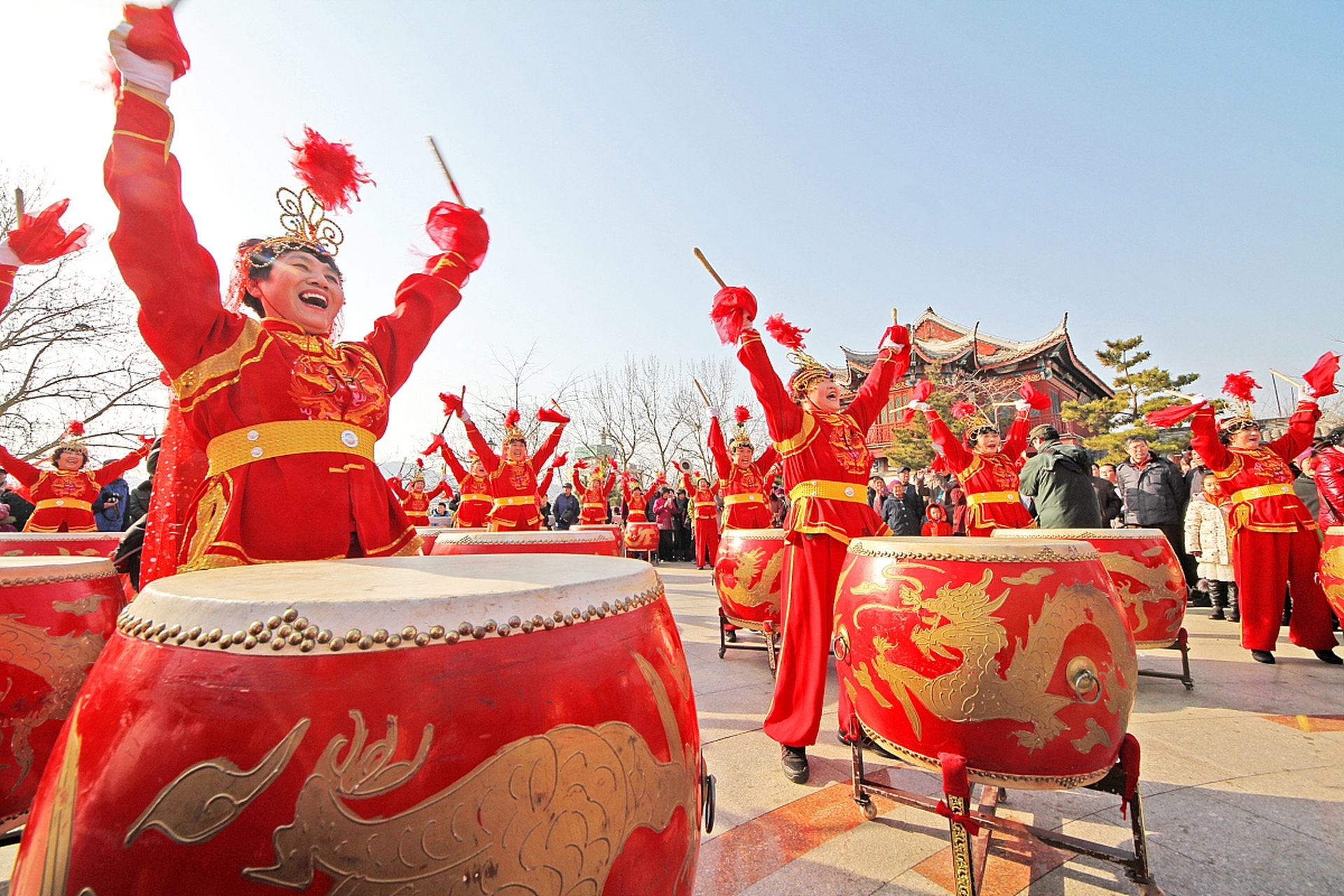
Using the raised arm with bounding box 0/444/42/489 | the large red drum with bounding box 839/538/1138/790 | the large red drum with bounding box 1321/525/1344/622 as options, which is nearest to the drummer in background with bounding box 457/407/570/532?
the raised arm with bounding box 0/444/42/489

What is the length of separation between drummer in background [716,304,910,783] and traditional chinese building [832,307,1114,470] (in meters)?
20.2

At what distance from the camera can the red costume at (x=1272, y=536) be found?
4133 mm

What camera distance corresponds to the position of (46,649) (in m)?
1.32

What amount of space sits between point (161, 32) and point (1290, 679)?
5.89 metres

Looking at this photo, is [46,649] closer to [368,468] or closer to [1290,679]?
[368,468]

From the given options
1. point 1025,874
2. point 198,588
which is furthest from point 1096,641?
point 198,588

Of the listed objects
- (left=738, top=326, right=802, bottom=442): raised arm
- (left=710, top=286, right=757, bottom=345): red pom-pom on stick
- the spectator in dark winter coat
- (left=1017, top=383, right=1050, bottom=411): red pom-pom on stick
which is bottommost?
the spectator in dark winter coat

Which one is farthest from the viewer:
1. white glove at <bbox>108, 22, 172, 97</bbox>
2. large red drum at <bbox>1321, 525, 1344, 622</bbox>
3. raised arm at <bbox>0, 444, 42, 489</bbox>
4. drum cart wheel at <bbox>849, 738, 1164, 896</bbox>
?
raised arm at <bbox>0, 444, 42, 489</bbox>

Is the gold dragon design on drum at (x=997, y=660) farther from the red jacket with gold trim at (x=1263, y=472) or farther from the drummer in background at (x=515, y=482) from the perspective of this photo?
the drummer in background at (x=515, y=482)

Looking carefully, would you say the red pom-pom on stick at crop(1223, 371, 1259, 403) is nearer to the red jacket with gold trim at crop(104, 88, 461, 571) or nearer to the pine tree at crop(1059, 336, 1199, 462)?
the red jacket with gold trim at crop(104, 88, 461, 571)

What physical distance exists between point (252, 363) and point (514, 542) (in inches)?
59.9

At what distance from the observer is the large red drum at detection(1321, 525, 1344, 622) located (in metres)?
3.53

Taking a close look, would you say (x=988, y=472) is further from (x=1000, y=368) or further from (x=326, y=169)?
(x=1000, y=368)

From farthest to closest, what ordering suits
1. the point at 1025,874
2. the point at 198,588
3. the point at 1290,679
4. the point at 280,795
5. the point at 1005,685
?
the point at 1290,679 → the point at 1025,874 → the point at 1005,685 → the point at 198,588 → the point at 280,795
